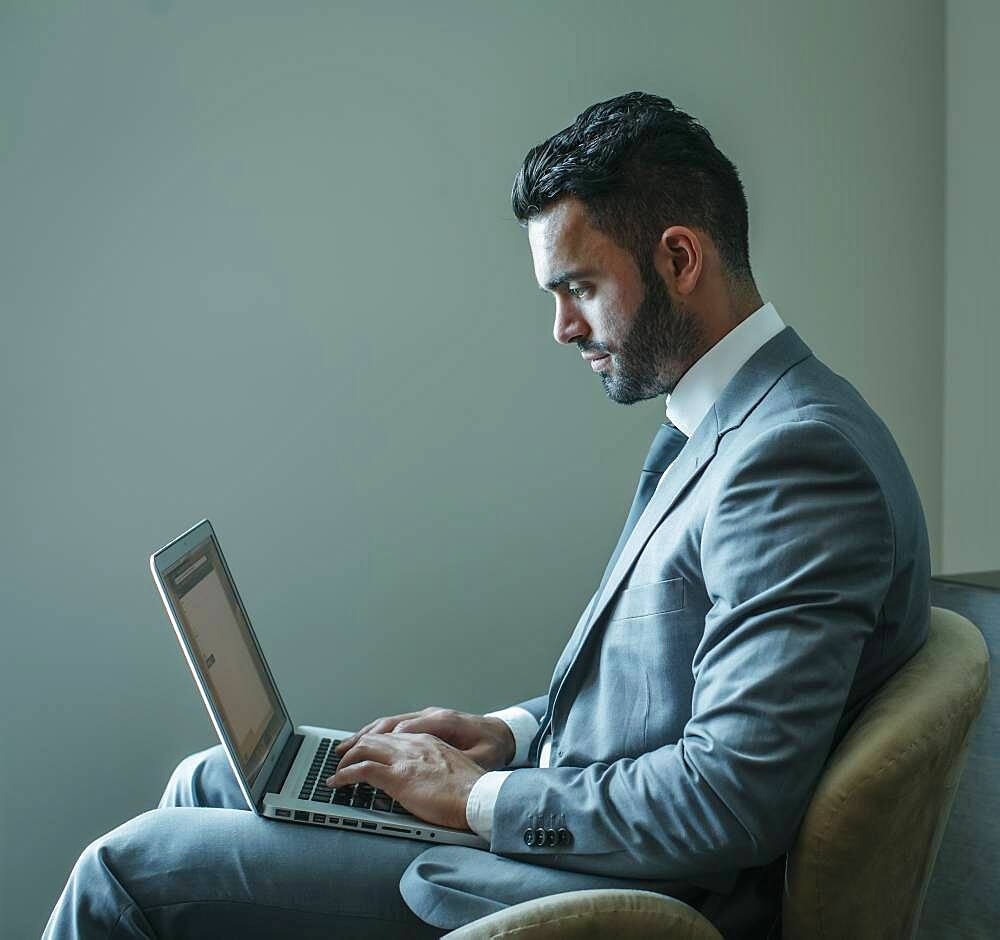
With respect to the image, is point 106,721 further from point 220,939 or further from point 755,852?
point 755,852

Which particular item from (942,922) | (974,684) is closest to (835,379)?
(974,684)

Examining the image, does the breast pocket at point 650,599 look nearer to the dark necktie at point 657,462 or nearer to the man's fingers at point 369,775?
the dark necktie at point 657,462

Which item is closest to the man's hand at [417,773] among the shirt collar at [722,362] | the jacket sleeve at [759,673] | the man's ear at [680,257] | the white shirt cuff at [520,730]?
the jacket sleeve at [759,673]

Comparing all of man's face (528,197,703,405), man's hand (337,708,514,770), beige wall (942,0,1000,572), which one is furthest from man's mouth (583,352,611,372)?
beige wall (942,0,1000,572)

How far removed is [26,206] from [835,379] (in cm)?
147

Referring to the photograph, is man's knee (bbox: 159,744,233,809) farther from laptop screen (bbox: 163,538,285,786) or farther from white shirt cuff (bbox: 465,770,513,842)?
white shirt cuff (bbox: 465,770,513,842)

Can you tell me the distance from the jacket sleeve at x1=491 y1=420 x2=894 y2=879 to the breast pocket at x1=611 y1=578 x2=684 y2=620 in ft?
0.21

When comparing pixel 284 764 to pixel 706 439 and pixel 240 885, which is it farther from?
pixel 706 439

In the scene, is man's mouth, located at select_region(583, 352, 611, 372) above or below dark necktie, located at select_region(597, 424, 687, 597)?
above

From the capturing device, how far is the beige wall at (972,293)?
2.79 metres

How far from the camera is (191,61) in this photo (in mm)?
2070

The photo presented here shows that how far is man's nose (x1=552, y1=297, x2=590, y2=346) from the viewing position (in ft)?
4.67

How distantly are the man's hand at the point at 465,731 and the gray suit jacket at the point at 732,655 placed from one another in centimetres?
22

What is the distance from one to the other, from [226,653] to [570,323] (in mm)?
609
